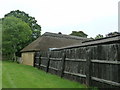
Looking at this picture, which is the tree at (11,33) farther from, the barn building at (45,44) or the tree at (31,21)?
the tree at (31,21)

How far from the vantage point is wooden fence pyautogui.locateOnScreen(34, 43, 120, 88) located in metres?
5.80

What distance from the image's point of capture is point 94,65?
7082 mm

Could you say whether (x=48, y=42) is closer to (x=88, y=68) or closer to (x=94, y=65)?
(x=88, y=68)

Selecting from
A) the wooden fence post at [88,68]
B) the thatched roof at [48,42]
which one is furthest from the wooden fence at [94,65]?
the thatched roof at [48,42]

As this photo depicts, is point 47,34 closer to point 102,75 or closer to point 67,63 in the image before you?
point 67,63

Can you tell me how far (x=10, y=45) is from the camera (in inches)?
1157

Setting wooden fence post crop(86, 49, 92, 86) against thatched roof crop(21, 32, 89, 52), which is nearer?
wooden fence post crop(86, 49, 92, 86)

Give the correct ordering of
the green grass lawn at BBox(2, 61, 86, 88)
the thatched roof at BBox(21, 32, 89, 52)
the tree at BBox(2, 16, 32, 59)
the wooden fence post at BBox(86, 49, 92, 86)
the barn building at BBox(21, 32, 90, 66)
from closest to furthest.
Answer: the wooden fence post at BBox(86, 49, 92, 86)
the green grass lawn at BBox(2, 61, 86, 88)
the barn building at BBox(21, 32, 90, 66)
the thatched roof at BBox(21, 32, 89, 52)
the tree at BBox(2, 16, 32, 59)

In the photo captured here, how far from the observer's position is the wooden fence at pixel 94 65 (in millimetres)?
5797

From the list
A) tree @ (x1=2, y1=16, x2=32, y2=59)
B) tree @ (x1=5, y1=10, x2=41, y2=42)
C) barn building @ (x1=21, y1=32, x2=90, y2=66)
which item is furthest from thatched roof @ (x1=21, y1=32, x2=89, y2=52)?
Result: tree @ (x1=5, y1=10, x2=41, y2=42)

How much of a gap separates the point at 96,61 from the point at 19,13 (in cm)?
3939

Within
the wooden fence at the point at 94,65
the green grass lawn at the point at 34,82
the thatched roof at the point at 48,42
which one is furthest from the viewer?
the thatched roof at the point at 48,42

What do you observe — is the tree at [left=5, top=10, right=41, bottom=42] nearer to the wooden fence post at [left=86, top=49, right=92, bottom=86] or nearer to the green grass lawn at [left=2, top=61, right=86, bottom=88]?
the green grass lawn at [left=2, top=61, right=86, bottom=88]

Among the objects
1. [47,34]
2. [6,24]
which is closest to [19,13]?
[6,24]
